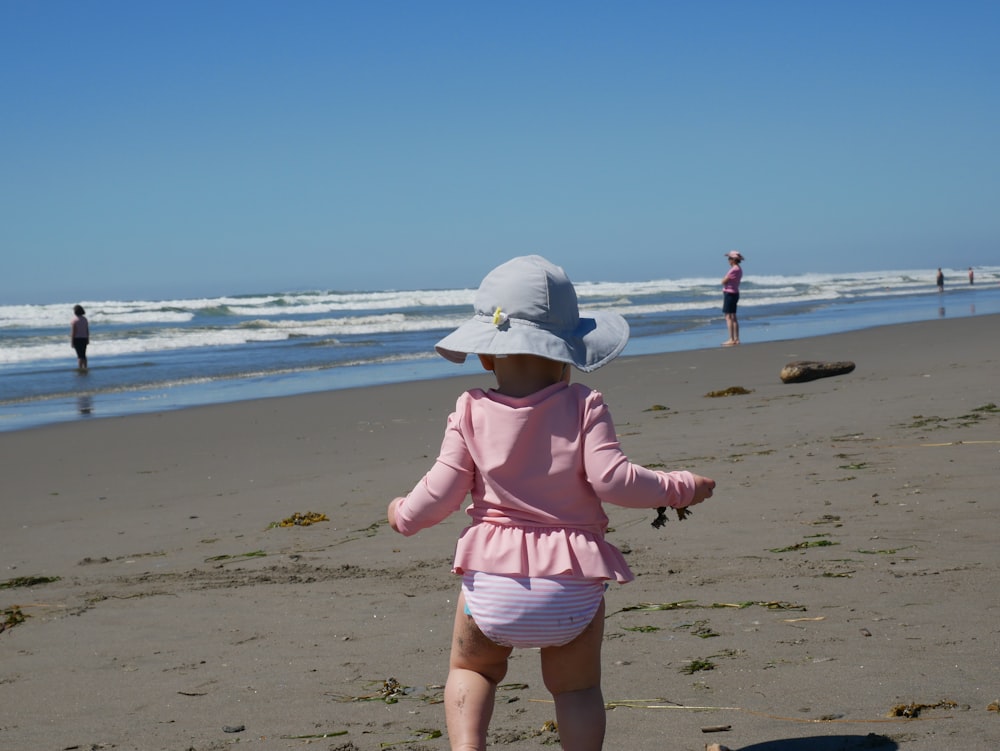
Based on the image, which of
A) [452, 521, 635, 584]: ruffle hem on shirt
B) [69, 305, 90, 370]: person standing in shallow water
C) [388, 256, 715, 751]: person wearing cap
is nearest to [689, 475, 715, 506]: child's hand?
[388, 256, 715, 751]: person wearing cap

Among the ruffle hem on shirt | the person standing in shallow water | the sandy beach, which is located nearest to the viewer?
the ruffle hem on shirt

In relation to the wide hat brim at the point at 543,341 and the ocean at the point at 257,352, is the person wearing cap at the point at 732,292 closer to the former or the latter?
the ocean at the point at 257,352

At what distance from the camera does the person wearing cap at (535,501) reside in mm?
2705

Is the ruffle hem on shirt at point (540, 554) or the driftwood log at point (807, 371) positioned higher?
the ruffle hem on shirt at point (540, 554)

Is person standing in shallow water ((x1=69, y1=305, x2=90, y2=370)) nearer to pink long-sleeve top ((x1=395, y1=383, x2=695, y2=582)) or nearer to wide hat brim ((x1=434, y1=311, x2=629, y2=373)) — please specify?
wide hat brim ((x1=434, y1=311, x2=629, y2=373))

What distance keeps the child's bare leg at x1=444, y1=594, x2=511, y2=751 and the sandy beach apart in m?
0.40

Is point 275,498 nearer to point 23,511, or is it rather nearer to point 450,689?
point 23,511

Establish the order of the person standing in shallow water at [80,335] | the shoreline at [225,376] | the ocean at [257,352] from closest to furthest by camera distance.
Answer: the shoreline at [225,376] < the ocean at [257,352] < the person standing in shallow water at [80,335]

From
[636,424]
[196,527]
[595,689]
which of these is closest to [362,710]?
[595,689]

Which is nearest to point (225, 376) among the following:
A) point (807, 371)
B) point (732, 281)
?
point (732, 281)

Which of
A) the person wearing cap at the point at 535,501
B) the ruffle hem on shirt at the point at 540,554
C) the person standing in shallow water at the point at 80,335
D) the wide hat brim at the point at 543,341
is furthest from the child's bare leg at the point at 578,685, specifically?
the person standing in shallow water at the point at 80,335

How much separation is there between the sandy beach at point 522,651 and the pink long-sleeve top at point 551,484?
2.39 ft

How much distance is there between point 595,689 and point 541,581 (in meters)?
0.36

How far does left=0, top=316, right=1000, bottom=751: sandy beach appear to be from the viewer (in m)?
3.26
